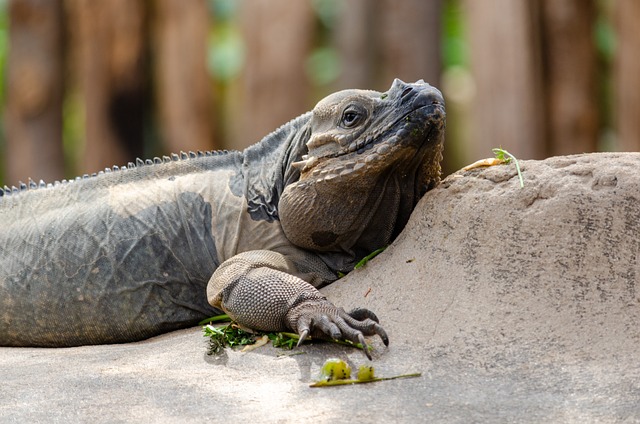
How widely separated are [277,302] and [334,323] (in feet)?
1.55

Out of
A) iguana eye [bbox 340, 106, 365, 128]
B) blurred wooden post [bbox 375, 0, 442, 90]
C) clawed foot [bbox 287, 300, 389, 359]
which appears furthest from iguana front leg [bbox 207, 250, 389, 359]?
blurred wooden post [bbox 375, 0, 442, 90]

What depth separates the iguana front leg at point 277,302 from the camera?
16.7ft

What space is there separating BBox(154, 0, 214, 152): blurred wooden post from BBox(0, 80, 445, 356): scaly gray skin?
9.97 meters

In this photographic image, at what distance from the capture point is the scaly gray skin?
19.0 ft

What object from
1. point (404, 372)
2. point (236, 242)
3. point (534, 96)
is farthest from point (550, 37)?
point (404, 372)

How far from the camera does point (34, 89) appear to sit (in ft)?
53.0

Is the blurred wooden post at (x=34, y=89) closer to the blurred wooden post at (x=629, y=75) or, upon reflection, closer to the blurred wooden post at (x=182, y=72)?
the blurred wooden post at (x=182, y=72)

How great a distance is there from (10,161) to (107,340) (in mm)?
11188

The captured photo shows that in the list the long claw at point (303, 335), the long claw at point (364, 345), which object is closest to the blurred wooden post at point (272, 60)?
the long claw at point (303, 335)

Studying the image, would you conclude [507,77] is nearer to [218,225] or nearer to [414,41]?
[414,41]

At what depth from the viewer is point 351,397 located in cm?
446

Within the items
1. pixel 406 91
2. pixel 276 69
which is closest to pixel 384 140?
pixel 406 91

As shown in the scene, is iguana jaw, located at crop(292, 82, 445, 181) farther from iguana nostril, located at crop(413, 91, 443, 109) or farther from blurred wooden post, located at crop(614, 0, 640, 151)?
blurred wooden post, located at crop(614, 0, 640, 151)

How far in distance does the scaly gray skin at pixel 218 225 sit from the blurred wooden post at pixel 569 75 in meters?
8.37
